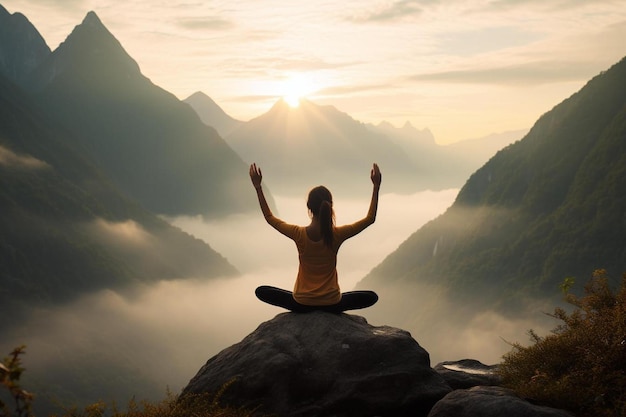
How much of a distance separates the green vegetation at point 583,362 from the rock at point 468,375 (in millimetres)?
613

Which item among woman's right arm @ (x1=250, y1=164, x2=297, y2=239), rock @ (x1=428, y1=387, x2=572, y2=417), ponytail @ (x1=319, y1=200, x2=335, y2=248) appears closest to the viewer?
rock @ (x1=428, y1=387, x2=572, y2=417)

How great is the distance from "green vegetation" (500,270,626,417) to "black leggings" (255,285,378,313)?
2.87 m

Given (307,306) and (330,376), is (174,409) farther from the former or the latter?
(307,306)

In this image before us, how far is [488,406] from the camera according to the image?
8.65 m

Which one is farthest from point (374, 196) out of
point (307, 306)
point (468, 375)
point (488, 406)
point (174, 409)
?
point (174, 409)

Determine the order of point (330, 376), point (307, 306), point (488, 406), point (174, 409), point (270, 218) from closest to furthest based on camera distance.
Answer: point (488, 406) < point (174, 409) < point (330, 376) < point (270, 218) < point (307, 306)


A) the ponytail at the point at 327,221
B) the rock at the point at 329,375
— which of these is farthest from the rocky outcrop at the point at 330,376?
the ponytail at the point at 327,221

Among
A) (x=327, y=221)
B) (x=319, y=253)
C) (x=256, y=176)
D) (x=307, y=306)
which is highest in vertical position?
(x=256, y=176)

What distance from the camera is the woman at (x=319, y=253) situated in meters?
11.4

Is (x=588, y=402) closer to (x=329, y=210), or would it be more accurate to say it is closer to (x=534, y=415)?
(x=534, y=415)

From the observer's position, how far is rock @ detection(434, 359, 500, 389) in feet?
37.4

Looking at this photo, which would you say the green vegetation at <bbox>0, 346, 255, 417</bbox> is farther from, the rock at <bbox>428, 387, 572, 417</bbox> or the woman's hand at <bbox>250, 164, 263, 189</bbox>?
the woman's hand at <bbox>250, 164, 263, 189</bbox>

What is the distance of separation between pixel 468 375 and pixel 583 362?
2.81 m

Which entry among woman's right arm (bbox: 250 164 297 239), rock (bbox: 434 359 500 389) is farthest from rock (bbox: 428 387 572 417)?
woman's right arm (bbox: 250 164 297 239)
